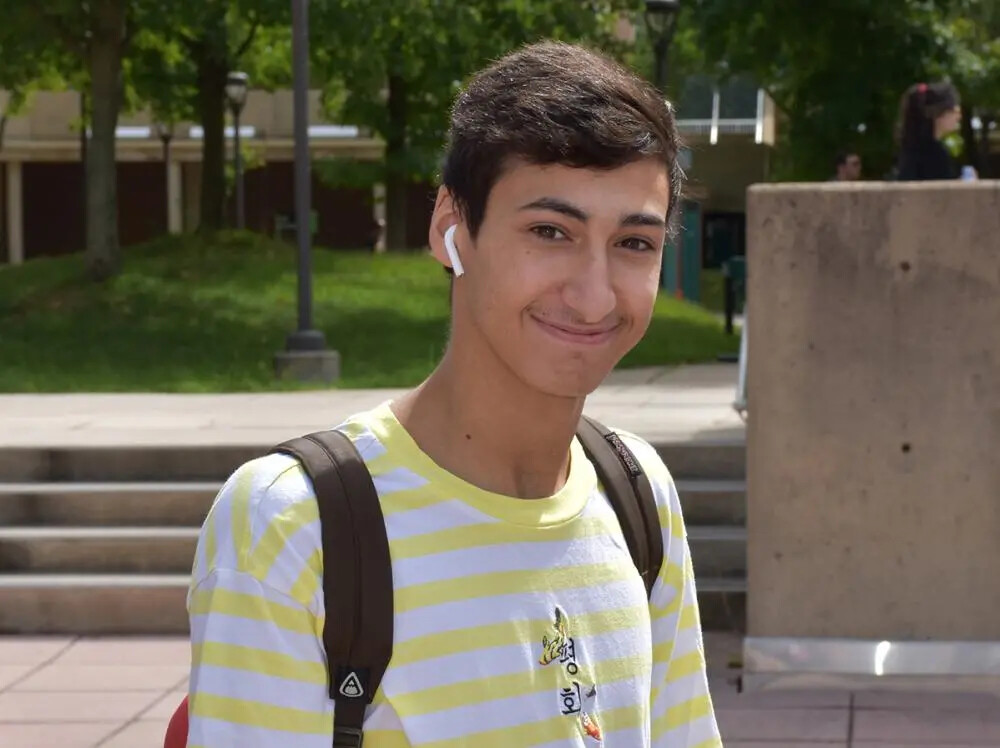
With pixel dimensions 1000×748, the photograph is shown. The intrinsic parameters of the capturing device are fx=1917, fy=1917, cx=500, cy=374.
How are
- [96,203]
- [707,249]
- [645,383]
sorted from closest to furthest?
[645,383] < [96,203] < [707,249]

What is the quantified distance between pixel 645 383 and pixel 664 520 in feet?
40.1

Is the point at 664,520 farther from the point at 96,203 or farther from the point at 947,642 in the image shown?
the point at 96,203

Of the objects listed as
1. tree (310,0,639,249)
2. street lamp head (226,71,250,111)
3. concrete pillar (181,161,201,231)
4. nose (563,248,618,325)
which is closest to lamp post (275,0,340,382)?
tree (310,0,639,249)

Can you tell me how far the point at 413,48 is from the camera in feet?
86.4

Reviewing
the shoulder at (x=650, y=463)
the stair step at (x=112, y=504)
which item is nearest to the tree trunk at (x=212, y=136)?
the stair step at (x=112, y=504)

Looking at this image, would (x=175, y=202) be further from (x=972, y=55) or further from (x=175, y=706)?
(x=175, y=706)

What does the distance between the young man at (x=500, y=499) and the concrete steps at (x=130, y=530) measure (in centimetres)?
614

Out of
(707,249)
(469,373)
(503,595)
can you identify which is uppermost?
(469,373)

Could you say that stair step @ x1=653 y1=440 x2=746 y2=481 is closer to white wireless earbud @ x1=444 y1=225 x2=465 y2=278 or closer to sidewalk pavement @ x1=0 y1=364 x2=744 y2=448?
sidewalk pavement @ x1=0 y1=364 x2=744 y2=448

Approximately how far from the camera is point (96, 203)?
21.4 meters

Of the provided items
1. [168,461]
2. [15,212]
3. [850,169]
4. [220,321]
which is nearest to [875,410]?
[168,461]

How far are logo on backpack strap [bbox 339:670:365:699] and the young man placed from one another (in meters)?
0.02

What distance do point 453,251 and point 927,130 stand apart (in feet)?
23.1

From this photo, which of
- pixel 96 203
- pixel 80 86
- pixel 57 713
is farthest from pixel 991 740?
pixel 80 86
